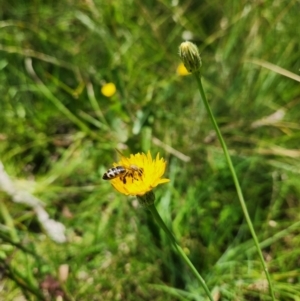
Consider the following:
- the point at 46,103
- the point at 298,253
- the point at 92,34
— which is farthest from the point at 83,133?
the point at 298,253

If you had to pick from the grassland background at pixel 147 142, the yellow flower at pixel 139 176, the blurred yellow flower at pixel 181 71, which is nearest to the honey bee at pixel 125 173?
the yellow flower at pixel 139 176

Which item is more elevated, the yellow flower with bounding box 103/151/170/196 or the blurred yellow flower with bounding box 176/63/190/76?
the blurred yellow flower with bounding box 176/63/190/76

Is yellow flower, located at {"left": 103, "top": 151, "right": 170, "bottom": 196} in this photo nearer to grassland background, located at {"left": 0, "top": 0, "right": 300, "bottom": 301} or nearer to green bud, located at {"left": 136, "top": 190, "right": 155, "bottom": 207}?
green bud, located at {"left": 136, "top": 190, "right": 155, "bottom": 207}

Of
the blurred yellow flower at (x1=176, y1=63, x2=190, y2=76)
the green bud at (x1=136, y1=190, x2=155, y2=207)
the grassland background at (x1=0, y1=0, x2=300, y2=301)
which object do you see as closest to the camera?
the green bud at (x1=136, y1=190, x2=155, y2=207)

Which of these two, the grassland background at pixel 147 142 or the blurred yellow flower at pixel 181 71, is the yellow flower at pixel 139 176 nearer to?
the grassland background at pixel 147 142

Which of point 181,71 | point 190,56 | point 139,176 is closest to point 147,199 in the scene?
point 139,176

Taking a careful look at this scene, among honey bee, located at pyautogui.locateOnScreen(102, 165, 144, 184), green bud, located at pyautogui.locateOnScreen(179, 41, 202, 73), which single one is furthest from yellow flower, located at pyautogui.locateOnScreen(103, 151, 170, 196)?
green bud, located at pyautogui.locateOnScreen(179, 41, 202, 73)

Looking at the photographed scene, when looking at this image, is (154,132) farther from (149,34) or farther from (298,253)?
(298,253)
